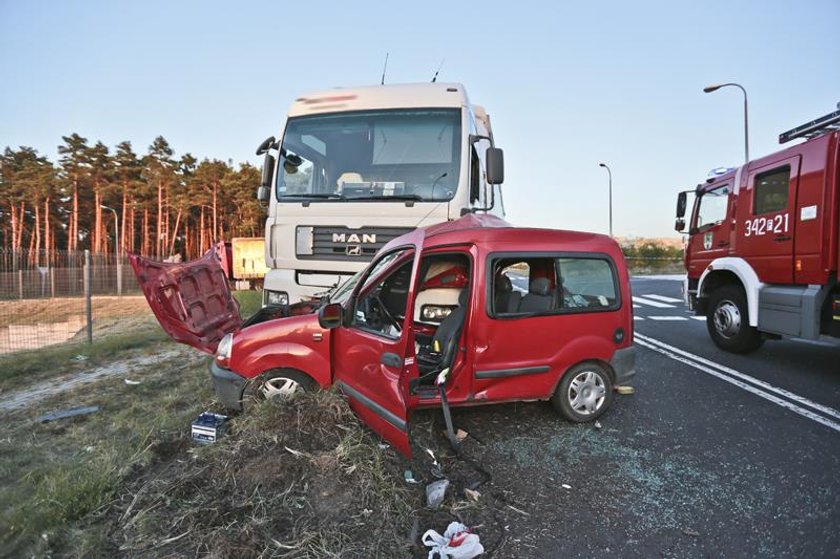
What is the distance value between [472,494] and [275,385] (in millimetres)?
1912

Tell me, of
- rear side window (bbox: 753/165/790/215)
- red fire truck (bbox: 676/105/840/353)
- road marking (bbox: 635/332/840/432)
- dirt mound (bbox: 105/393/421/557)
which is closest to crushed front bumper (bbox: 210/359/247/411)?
dirt mound (bbox: 105/393/421/557)

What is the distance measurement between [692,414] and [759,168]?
162 inches

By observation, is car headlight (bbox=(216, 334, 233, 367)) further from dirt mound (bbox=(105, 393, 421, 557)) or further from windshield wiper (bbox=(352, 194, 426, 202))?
windshield wiper (bbox=(352, 194, 426, 202))

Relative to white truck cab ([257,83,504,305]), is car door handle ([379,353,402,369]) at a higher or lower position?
lower

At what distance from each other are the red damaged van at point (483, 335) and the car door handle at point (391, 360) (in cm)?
24

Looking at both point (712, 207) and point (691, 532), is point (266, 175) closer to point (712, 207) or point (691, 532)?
point (691, 532)

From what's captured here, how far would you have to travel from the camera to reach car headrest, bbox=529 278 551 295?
4223mm

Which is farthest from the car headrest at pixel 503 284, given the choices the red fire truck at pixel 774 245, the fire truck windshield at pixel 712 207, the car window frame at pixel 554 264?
the fire truck windshield at pixel 712 207

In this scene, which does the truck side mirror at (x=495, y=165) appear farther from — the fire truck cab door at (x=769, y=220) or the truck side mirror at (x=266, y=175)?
the fire truck cab door at (x=769, y=220)

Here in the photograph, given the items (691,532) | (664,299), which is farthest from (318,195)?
(664,299)

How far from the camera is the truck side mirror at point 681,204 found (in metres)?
8.04

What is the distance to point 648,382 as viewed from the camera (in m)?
5.40

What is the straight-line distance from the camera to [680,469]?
325 cm

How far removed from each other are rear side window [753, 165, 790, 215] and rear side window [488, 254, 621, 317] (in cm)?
359
